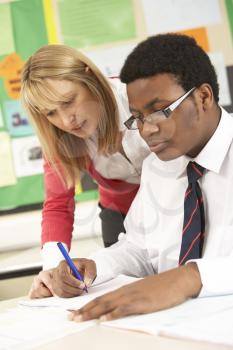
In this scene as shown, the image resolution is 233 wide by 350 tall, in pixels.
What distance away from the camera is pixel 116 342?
2.53 ft

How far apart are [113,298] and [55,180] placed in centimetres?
69

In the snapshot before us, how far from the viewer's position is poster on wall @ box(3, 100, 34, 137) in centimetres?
214

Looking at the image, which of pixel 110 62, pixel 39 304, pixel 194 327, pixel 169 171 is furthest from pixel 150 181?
pixel 110 62

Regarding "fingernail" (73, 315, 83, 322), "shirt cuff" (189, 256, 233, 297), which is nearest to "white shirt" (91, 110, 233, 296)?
"shirt cuff" (189, 256, 233, 297)

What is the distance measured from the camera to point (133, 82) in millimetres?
1128

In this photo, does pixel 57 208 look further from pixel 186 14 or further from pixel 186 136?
pixel 186 14

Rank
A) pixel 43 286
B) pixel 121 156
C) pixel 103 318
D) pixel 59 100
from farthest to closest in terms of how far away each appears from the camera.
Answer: pixel 121 156
pixel 59 100
pixel 43 286
pixel 103 318

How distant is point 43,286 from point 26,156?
1.01m

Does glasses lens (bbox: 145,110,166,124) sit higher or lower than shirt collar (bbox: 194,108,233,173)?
higher

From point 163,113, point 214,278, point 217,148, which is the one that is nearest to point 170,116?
point 163,113

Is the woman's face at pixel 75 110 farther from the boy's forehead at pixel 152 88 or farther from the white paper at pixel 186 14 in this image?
the white paper at pixel 186 14

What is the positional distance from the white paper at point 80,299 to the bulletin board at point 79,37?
100 cm

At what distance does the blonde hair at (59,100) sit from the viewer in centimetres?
131

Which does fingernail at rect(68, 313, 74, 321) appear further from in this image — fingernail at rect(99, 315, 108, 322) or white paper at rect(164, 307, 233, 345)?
white paper at rect(164, 307, 233, 345)
